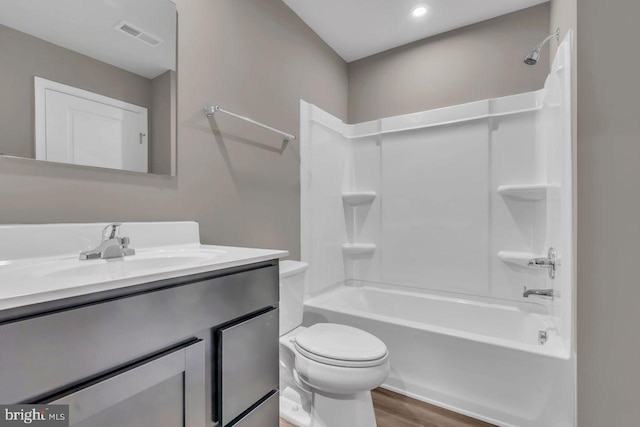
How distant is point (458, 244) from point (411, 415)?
1.22m

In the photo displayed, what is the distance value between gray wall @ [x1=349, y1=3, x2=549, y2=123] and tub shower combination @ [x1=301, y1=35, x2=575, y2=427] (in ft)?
0.53

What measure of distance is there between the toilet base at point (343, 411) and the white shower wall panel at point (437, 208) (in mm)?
1220

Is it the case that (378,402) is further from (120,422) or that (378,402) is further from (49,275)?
(49,275)

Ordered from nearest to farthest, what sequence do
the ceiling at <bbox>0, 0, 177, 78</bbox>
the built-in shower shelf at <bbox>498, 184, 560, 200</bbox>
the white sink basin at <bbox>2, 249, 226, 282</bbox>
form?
the white sink basin at <bbox>2, 249, 226, 282</bbox>, the ceiling at <bbox>0, 0, 177, 78</bbox>, the built-in shower shelf at <bbox>498, 184, 560, 200</bbox>

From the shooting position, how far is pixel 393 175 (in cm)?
247

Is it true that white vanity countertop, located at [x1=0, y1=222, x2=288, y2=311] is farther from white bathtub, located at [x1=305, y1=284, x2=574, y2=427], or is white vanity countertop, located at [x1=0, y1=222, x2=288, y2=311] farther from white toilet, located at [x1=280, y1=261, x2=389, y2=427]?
white bathtub, located at [x1=305, y1=284, x2=574, y2=427]

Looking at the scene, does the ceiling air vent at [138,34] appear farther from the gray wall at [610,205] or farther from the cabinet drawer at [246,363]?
the gray wall at [610,205]

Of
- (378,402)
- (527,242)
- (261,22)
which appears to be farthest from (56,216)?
(527,242)

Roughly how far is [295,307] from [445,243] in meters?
1.33

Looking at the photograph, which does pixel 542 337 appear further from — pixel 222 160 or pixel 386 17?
pixel 386 17

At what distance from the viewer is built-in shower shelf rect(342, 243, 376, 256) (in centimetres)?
254

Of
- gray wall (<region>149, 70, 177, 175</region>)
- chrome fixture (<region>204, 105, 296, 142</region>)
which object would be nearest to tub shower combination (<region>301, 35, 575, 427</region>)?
chrome fixture (<region>204, 105, 296, 142</region>)

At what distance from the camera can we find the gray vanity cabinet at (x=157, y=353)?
0.49 m

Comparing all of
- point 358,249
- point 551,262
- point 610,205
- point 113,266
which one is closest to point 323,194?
point 358,249
